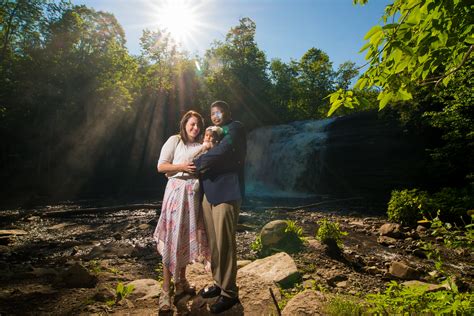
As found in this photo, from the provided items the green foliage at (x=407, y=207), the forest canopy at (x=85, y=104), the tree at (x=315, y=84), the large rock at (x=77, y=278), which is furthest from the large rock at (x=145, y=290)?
the tree at (x=315, y=84)

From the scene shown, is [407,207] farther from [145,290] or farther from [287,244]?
[145,290]

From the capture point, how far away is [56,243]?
8.28m

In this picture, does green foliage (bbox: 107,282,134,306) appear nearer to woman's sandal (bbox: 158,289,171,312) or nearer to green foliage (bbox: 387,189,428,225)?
woman's sandal (bbox: 158,289,171,312)

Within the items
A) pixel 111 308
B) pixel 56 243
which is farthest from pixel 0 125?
pixel 111 308

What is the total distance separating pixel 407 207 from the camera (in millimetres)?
9820

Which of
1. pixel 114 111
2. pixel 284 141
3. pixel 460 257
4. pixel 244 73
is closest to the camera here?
pixel 460 257

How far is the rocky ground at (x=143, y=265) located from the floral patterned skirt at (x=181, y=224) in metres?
0.59

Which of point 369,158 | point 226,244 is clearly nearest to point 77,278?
point 226,244

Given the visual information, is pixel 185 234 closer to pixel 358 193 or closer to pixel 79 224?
pixel 79 224

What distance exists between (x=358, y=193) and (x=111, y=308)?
1880 cm

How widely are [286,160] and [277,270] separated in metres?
18.4

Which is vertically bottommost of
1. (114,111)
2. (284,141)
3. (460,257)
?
(460,257)

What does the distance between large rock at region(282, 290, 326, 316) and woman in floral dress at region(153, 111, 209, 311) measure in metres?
1.17

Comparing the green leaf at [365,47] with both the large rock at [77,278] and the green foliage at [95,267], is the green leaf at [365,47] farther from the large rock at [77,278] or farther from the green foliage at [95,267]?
the green foliage at [95,267]
